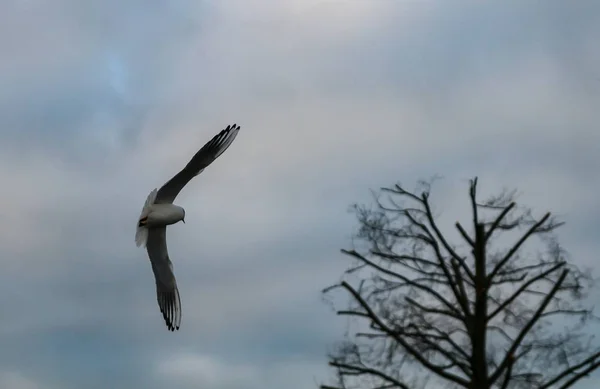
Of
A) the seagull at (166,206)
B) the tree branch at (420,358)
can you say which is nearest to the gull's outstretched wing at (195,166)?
the seagull at (166,206)

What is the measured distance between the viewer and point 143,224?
18.8 m

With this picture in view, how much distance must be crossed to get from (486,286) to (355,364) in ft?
6.76

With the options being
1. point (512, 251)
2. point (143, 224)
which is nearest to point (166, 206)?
point (143, 224)

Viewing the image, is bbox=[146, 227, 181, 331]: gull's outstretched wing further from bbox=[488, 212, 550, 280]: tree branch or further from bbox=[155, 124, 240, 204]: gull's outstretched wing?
bbox=[488, 212, 550, 280]: tree branch

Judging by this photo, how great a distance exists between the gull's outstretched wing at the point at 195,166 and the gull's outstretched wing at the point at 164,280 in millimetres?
1112

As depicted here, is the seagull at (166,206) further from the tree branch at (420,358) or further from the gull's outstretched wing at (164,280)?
the tree branch at (420,358)

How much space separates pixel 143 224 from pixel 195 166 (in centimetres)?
148

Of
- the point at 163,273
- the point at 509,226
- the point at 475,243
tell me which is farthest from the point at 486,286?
the point at 163,273

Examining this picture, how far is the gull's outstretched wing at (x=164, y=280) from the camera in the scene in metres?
19.9

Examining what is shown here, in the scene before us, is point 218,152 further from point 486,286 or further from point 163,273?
point 486,286

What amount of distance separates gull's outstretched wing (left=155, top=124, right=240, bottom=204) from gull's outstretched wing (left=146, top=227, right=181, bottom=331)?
1.11 m

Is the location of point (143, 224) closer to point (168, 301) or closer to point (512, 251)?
point (168, 301)

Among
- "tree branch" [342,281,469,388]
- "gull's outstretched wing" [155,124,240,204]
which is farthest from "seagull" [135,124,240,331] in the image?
"tree branch" [342,281,469,388]

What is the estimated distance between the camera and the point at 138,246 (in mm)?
18766
